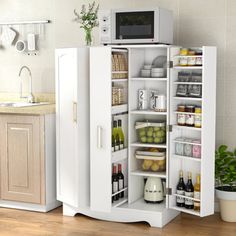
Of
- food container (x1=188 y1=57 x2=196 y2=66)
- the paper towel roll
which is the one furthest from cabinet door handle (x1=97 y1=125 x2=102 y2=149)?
the paper towel roll

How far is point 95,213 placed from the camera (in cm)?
461

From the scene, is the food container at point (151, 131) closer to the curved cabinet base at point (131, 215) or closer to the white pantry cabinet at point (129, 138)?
the white pantry cabinet at point (129, 138)

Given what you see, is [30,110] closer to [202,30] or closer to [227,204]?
[202,30]

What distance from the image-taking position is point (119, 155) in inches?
179

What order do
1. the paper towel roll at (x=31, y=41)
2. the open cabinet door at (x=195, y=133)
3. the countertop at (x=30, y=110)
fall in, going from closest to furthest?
1. the open cabinet door at (x=195, y=133)
2. the countertop at (x=30, y=110)
3. the paper towel roll at (x=31, y=41)

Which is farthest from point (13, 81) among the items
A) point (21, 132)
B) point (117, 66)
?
point (117, 66)

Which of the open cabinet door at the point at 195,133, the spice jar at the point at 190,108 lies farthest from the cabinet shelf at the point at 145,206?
the spice jar at the point at 190,108

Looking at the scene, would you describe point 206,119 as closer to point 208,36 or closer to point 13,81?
point 208,36

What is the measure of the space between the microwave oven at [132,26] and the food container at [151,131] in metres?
0.69

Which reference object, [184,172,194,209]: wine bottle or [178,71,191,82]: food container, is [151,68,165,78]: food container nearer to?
[178,71,191,82]: food container

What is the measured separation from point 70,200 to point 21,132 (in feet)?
2.47

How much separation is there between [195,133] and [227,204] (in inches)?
25.4

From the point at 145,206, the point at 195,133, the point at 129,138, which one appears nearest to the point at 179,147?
the point at 195,133

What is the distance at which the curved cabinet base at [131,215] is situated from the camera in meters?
4.42
